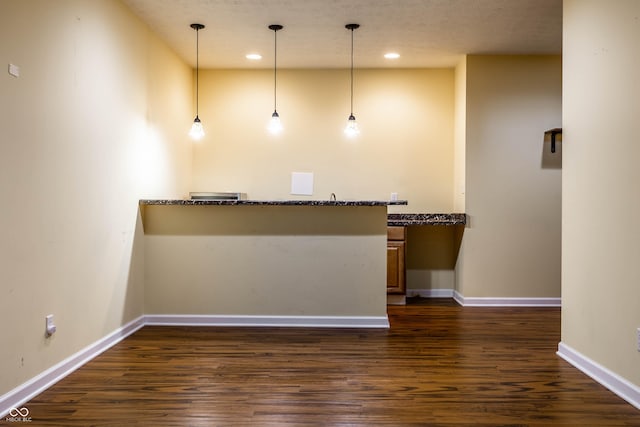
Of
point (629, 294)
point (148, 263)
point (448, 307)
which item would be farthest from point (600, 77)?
point (148, 263)

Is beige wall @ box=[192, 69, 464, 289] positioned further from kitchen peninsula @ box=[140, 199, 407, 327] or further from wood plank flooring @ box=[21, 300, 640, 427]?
wood plank flooring @ box=[21, 300, 640, 427]

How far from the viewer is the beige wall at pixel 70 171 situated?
2.42 metres

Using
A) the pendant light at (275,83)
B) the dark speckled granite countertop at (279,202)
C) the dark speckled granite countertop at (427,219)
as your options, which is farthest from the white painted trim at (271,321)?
the pendant light at (275,83)

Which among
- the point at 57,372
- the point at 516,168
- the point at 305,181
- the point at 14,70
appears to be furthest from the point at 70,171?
the point at 516,168

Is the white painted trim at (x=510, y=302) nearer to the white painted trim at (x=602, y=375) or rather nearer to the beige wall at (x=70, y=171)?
the white painted trim at (x=602, y=375)

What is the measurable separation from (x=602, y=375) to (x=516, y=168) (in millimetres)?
2594

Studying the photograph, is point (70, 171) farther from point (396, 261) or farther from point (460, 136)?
point (460, 136)

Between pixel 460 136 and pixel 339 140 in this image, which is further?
pixel 339 140

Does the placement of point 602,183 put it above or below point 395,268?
above

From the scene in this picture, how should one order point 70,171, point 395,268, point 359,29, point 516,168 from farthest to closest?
1. point 395,268
2. point 516,168
3. point 359,29
4. point 70,171

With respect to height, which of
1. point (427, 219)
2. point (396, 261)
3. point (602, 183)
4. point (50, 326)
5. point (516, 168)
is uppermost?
point (516, 168)

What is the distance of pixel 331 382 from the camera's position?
8.95 feet

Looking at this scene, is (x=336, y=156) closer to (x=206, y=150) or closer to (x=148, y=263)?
(x=206, y=150)

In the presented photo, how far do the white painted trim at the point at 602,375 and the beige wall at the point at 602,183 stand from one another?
0.03 meters
